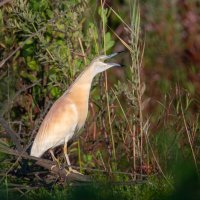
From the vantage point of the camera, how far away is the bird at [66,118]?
252 inches

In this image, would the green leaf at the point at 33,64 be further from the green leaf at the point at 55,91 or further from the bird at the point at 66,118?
the bird at the point at 66,118

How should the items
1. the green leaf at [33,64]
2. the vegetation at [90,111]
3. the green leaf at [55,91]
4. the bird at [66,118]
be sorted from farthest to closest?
the green leaf at [33,64] → the green leaf at [55,91] → the bird at [66,118] → the vegetation at [90,111]

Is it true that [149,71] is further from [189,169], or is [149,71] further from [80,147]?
[189,169]

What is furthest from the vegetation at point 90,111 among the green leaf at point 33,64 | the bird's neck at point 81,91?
the bird's neck at point 81,91

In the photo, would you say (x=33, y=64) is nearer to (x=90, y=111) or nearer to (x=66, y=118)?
(x=90, y=111)

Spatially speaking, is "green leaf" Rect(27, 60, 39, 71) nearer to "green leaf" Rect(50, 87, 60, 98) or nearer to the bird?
"green leaf" Rect(50, 87, 60, 98)

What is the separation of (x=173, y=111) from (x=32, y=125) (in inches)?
47.1

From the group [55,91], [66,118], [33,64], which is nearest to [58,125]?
[66,118]

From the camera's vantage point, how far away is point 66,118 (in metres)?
6.45

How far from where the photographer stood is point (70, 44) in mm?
6840

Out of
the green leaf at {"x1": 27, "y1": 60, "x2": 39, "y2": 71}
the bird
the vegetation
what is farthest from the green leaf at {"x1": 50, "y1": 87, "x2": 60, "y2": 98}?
the bird

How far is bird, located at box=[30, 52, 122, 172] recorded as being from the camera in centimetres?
641

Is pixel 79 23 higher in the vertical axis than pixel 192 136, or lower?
higher

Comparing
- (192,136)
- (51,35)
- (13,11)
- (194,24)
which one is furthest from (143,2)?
(192,136)
